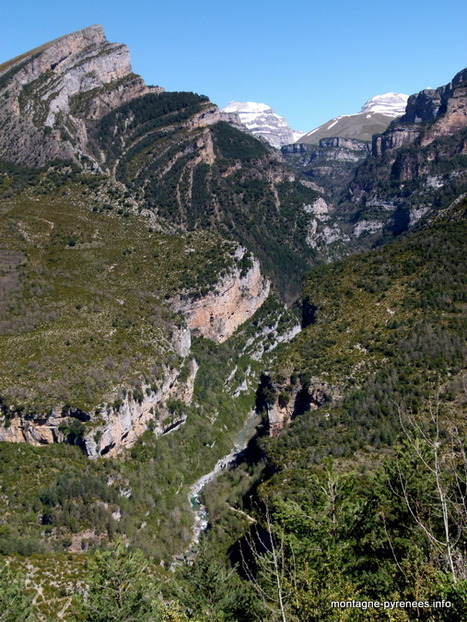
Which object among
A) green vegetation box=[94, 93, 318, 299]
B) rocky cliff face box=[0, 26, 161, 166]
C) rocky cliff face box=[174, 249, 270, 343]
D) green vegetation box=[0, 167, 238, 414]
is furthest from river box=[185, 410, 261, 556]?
rocky cliff face box=[0, 26, 161, 166]

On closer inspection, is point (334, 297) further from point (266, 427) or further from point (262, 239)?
point (262, 239)

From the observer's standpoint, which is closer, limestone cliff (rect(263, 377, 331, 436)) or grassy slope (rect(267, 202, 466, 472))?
grassy slope (rect(267, 202, 466, 472))

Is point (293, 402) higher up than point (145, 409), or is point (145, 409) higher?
point (145, 409)

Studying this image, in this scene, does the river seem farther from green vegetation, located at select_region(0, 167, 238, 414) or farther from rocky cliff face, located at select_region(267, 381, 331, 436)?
green vegetation, located at select_region(0, 167, 238, 414)

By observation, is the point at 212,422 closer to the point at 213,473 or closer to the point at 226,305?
the point at 213,473

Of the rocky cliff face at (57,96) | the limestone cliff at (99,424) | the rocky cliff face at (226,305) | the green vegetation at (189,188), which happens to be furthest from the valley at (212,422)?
the green vegetation at (189,188)

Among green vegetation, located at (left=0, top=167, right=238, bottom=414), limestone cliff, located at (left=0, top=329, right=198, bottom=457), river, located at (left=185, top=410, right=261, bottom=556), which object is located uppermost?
green vegetation, located at (left=0, top=167, right=238, bottom=414)

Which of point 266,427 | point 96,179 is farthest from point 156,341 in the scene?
point 96,179

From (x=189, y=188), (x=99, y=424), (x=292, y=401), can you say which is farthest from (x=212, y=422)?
(x=189, y=188)
